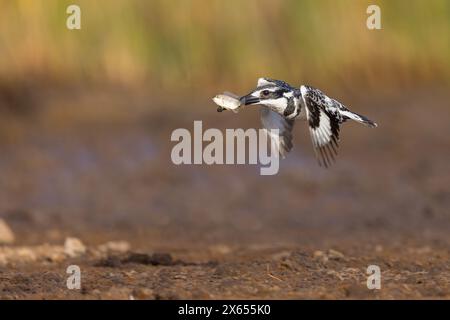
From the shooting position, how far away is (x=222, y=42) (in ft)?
44.1

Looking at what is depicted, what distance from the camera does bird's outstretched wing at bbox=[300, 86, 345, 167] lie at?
7.48 m

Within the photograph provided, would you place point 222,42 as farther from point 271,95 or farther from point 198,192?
point 271,95

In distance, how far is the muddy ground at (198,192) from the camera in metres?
8.96

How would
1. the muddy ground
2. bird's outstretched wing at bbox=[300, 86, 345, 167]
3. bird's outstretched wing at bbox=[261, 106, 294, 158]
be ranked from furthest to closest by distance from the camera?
the muddy ground → bird's outstretched wing at bbox=[261, 106, 294, 158] → bird's outstretched wing at bbox=[300, 86, 345, 167]

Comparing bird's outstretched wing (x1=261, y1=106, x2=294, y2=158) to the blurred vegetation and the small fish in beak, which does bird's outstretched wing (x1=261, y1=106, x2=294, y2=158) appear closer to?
the small fish in beak

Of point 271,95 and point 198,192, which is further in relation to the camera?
point 198,192

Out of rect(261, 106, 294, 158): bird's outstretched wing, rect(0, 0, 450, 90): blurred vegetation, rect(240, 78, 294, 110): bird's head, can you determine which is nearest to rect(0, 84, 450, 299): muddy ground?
rect(0, 0, 450, 90): blurred vegetation

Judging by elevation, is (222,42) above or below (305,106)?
above

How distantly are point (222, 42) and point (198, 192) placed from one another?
2.21 metres

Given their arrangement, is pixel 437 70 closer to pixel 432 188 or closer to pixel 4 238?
pixel 432 188

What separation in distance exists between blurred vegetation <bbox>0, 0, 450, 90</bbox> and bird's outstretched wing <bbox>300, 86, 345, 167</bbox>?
221 inches

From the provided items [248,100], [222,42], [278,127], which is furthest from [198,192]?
[248,100]
